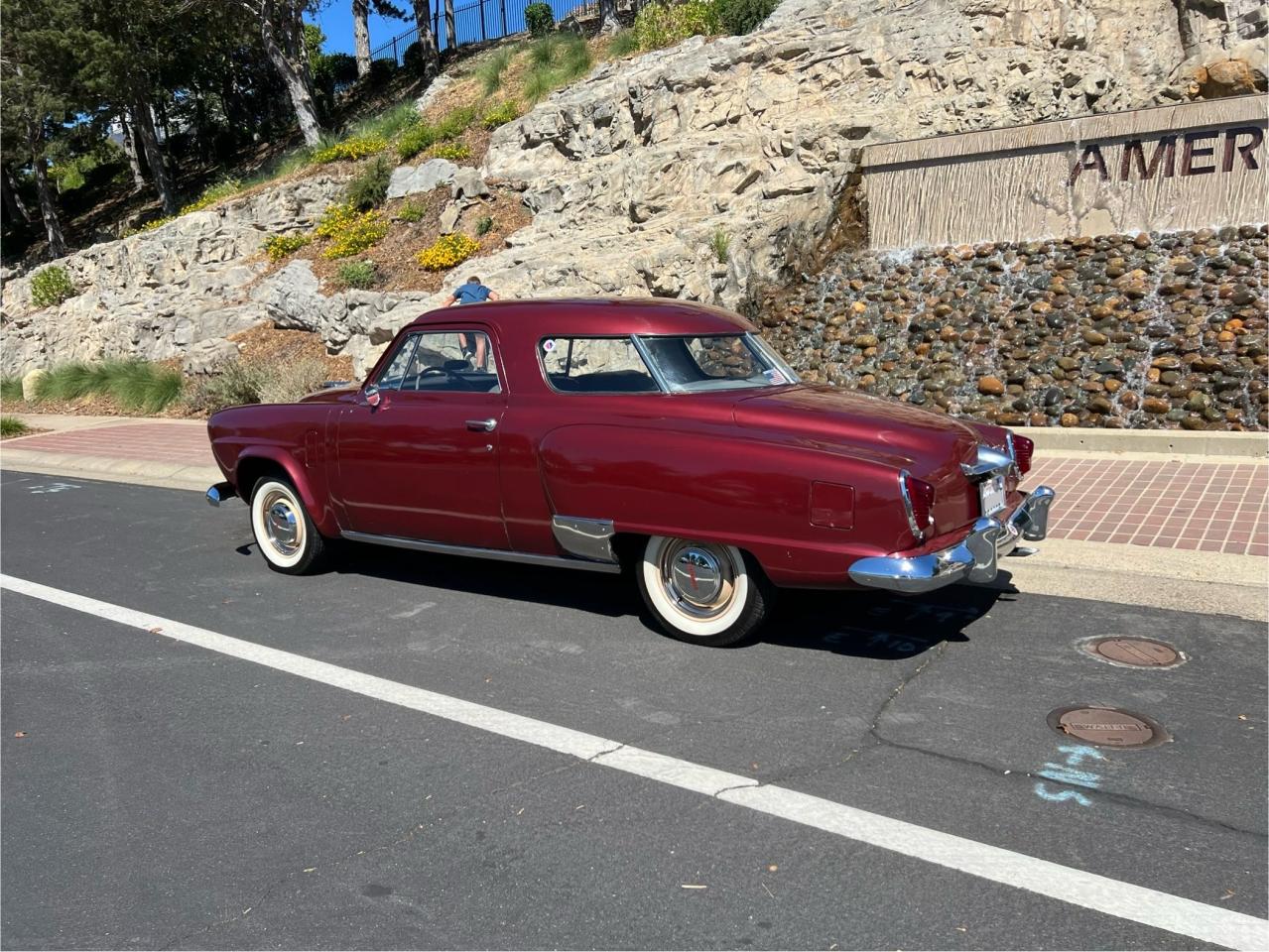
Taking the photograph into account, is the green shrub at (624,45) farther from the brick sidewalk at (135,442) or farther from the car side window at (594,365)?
the car side window at (594,365)

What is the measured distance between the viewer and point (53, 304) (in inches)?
1053

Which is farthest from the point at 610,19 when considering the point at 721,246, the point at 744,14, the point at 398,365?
the point at 398,365

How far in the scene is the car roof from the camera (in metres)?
5.56

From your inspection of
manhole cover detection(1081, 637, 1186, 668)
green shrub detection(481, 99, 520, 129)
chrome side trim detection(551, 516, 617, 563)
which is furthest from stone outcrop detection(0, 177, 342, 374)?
manhole cover detection(1081, 637, 1186, 668)

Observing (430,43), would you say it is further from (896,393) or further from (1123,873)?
(1123,873)

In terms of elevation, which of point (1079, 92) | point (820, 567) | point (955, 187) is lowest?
point (820, 567)

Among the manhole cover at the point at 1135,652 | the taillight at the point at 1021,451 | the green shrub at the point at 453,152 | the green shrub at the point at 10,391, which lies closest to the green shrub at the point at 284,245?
the green shrub at the point at 453,152

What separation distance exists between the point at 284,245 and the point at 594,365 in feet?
62.6

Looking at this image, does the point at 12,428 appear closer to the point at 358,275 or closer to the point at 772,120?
the point at 358,275

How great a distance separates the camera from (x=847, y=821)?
11.4 ft

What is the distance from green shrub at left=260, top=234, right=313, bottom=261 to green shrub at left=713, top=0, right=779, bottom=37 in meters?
10.00

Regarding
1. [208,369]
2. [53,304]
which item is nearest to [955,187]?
[208,369]

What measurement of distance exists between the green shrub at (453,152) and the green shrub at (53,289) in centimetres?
1107

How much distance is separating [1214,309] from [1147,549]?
5.66m
